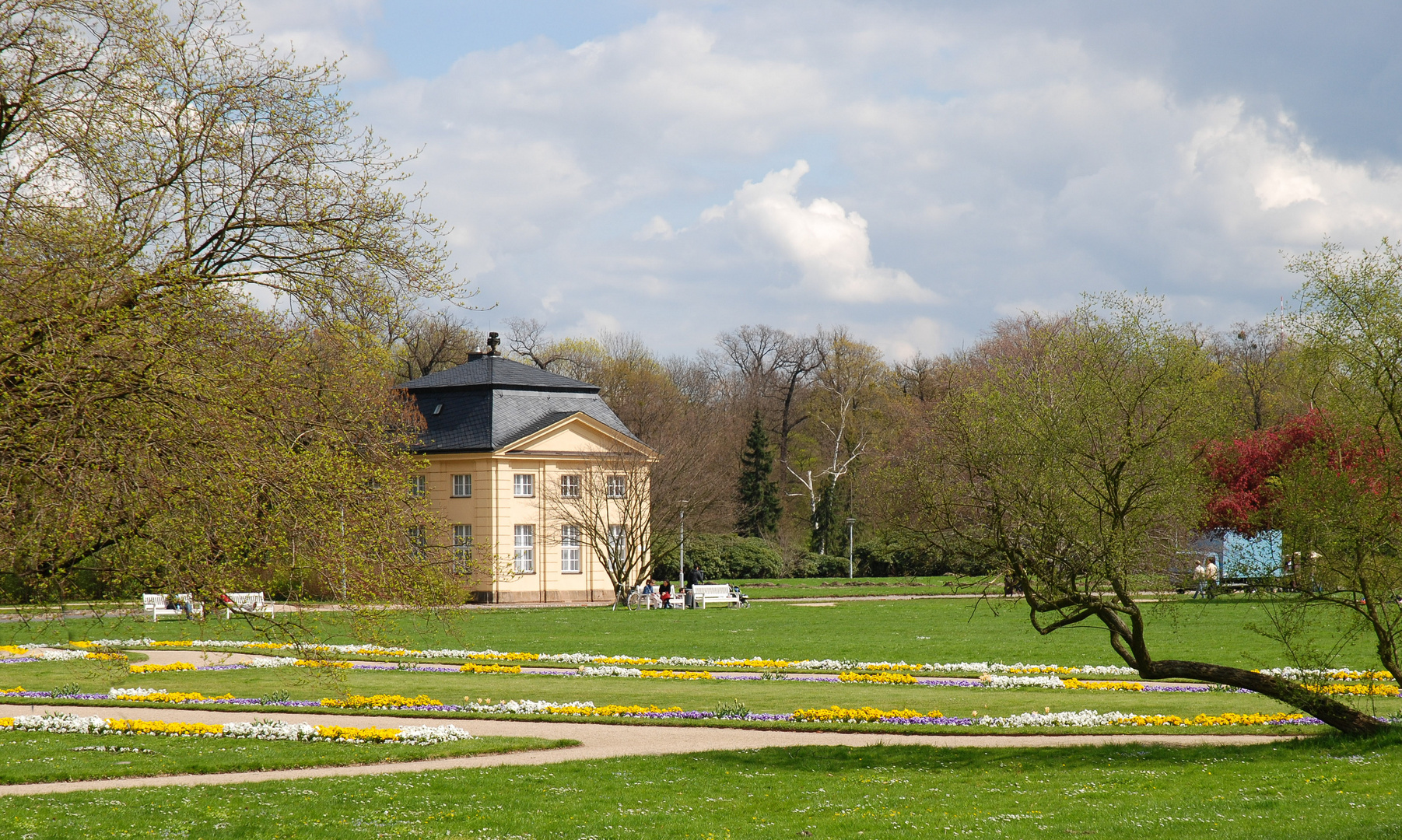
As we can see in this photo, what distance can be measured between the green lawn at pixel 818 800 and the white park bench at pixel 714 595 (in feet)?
94.5

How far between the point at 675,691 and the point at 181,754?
7.72 m

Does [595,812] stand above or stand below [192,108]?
below

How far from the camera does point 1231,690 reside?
59.3ft

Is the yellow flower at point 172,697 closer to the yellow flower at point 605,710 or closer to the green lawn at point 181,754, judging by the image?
the green lawn at point 181,754

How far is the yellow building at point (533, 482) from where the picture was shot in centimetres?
4356

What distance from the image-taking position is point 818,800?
34.7 feet

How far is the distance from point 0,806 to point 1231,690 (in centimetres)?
1547

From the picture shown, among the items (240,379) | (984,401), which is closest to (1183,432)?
(984,401)

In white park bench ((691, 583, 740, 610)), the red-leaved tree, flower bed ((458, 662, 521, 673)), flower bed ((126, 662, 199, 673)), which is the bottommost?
flower bed ((458, 662, 521, 673))

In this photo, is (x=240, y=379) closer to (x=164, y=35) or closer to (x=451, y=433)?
(x=164, y=35)

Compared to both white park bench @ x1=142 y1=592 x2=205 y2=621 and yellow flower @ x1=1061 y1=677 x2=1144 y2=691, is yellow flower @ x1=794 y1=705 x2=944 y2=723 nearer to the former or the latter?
yellow flower @ x1=1061 y1=677 x2=1144 y2=691

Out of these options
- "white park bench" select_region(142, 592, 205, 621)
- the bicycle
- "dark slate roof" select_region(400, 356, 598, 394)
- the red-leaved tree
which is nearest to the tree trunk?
"white park bench" select_region(142, 592, 205, 621)

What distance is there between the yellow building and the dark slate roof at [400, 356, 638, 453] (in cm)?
4

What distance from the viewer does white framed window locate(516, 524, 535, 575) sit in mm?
44062
